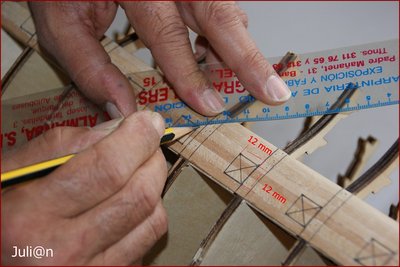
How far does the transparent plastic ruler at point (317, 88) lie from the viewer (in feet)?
6.76

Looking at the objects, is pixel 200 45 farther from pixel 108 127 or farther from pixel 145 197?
pixel 145 197

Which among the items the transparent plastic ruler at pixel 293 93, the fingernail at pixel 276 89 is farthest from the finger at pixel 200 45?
the fingernail at pixel 276 89

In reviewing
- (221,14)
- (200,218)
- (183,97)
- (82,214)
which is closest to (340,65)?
(221,14)

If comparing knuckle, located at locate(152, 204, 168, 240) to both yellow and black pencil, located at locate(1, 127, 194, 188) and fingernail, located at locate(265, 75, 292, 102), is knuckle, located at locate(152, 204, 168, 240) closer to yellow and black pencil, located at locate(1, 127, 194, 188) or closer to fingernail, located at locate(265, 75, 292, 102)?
yellow and black pencil, located at locate(1, 127, 194, 188)

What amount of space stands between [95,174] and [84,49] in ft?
3.34

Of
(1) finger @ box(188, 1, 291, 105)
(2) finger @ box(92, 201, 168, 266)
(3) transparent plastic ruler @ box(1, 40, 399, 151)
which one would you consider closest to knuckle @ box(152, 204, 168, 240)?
(2) finger @ box(92, 201, 168, 266)

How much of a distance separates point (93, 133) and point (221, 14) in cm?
87

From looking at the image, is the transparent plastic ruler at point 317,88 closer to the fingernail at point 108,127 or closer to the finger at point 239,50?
the finger at point 239,50

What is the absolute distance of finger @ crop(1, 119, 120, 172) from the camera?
1.71 meters

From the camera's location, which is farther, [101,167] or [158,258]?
[158,258]

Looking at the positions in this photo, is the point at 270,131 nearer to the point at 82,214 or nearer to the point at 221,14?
the point at 221,14

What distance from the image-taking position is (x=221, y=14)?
7.13ft

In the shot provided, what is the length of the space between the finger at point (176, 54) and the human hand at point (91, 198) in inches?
15.4

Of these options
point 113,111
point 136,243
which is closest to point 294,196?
point 136,243
